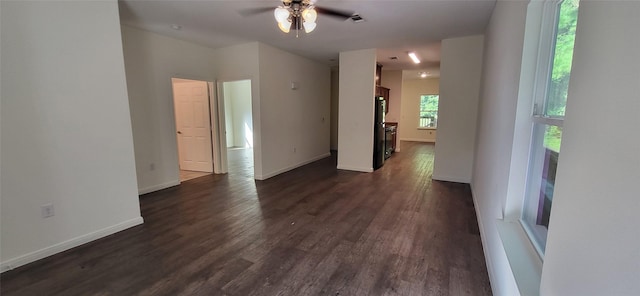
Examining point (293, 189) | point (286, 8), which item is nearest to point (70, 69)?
point (286, 8)

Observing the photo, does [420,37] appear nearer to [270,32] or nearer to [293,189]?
[270,32]

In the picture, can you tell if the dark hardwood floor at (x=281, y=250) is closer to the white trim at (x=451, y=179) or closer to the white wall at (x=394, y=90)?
the white trim at (x=451, y=179)

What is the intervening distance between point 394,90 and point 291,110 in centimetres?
402

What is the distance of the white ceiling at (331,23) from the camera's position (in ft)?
10.0

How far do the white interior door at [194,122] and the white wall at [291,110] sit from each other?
4.26 ft

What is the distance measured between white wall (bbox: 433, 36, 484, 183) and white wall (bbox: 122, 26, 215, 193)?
Answer: 4592mm

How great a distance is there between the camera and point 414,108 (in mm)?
10820

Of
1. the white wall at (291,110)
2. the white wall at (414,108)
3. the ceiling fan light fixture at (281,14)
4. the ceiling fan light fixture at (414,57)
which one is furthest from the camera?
the white wall at (414,108)

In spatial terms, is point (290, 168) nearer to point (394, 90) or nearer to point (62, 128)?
point (62, 128)

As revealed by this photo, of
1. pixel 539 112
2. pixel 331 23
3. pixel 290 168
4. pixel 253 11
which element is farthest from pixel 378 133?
pixel 539 112

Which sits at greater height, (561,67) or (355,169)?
(561,67)

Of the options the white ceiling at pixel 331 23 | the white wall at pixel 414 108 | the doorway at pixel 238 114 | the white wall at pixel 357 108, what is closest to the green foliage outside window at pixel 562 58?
the white ceiling at pixel 331 23

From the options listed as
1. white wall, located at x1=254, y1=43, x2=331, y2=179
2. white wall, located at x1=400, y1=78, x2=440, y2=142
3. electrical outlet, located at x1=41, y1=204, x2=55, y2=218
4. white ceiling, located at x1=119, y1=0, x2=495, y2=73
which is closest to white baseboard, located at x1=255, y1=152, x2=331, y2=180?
white wall, located at x1=254, y1=43, x2=331, y2=179

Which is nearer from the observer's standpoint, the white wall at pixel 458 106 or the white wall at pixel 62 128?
the white wall at pixel 62 128
